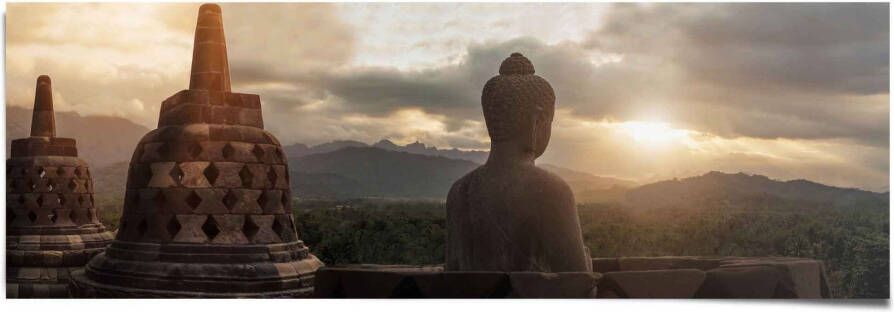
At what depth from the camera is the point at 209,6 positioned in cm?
833

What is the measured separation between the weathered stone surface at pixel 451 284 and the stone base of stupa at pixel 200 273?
259 cm

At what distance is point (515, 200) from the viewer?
4.88 metres

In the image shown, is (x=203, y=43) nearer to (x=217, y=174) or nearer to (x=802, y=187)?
(x=217, y=174)

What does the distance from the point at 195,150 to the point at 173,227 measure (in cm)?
68

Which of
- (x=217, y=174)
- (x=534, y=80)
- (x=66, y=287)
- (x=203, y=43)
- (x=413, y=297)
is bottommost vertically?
(x=66, y=287)

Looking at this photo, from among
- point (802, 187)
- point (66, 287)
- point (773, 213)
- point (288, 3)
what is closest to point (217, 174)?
point (288, 3)

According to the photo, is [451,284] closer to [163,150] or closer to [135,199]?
[163,150]

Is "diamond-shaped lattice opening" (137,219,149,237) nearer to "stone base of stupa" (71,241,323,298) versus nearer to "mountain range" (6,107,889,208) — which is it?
"stone base of stupa" (71,241,323,298)

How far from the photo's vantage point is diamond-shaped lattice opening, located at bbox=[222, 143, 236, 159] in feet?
25.7

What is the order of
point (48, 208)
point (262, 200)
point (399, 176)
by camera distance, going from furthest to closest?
point (399, 176) → point (48, 208) → point (262, 200)

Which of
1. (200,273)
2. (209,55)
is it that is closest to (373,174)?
(209,55)

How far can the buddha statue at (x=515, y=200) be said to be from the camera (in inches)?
190

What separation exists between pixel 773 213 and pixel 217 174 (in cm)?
1148

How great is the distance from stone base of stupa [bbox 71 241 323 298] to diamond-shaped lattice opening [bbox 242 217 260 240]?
13 centimetres
